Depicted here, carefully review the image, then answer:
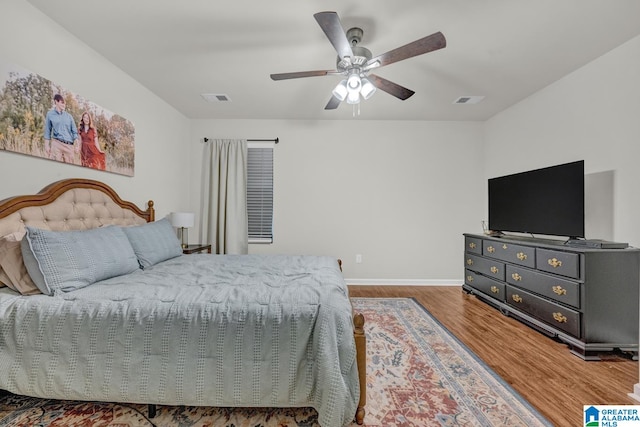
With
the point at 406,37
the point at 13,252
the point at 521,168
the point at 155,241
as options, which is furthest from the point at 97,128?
the point at 521,168

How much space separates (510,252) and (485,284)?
63 centimetres

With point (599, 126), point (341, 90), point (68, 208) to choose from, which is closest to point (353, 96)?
point (341, 90)

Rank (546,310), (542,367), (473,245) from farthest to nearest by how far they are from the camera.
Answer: (473,245)
(546,310)
(542,367)

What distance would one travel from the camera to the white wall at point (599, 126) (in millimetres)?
2318

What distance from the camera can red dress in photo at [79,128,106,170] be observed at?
7.91ft

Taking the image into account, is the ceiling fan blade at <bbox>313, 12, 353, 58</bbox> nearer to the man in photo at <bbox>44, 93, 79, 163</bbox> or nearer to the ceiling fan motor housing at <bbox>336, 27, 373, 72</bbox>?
the ceiling fan motor housing at <bbox>336, 27, 373, 72</bbox>

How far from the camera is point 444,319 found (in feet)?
9.68

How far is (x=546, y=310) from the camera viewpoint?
8.27 feet

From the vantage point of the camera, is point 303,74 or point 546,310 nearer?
point 303,74

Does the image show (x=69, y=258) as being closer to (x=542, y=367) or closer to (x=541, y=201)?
(x=542, y=367)

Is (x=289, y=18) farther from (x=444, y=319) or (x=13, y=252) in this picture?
(x=444, y=319)

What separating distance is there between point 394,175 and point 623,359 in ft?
9.91

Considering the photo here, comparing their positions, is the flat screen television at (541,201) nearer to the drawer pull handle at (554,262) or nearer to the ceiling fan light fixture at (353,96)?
the drawer pull handle at (554,262)

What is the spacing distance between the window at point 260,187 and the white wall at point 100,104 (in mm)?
960
